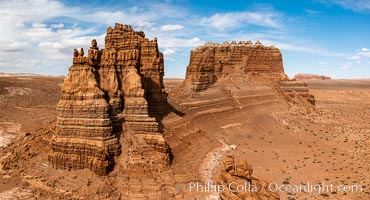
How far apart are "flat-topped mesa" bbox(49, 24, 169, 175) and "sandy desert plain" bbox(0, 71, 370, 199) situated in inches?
53.6

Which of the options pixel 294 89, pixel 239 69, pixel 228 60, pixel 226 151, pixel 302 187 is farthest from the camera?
pixel 294 89

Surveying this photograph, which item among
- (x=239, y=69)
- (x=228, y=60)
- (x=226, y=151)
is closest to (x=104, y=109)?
(x=226, y=151)

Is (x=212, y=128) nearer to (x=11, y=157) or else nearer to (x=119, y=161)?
(x=119, y=161)

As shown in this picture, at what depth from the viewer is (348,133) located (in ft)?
148

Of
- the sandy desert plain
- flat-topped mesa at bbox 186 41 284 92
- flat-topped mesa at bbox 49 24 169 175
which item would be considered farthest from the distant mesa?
flat-topped mesa at bbox 49 24 169 175

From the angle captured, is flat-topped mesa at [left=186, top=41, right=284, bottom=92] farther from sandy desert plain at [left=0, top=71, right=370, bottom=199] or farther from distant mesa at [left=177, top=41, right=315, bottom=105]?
sandy desert plain at [left=0, top=71, right=370, bottom=199]

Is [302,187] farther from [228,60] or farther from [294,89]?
[294,89]

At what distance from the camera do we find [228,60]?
2069 inches

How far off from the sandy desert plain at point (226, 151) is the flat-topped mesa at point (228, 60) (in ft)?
19.1

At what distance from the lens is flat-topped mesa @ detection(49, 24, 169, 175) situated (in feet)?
76.3

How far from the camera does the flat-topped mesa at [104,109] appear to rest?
2327 cm

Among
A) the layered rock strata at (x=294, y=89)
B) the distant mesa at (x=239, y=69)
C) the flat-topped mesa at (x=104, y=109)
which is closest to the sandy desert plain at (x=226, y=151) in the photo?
the flat-topped mesa at (x=104, y=109)

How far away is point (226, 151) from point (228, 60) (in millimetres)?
21582

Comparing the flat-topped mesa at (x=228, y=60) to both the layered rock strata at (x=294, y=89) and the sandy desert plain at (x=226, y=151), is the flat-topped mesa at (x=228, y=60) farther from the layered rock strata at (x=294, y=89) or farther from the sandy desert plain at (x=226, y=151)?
the sandy desert plain at (x=226, y=151)
